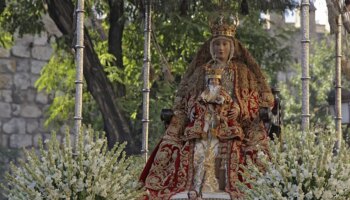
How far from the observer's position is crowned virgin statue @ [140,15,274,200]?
514 inches

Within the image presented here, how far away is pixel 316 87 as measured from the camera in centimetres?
3120

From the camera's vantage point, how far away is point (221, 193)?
42.0 feet

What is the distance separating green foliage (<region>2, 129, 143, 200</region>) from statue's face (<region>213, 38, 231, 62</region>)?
2.12 m

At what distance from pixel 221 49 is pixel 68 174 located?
8.76ft

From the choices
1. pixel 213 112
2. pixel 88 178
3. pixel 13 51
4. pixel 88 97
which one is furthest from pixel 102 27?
pixel 88 178

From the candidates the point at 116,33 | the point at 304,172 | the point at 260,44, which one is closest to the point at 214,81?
the point at 304,172

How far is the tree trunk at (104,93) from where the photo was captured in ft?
60.2

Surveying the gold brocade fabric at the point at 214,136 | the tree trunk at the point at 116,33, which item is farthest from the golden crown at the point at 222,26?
the tree trunk at the point at 116,33

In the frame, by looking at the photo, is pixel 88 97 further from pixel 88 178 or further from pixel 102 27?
pixel 88 178

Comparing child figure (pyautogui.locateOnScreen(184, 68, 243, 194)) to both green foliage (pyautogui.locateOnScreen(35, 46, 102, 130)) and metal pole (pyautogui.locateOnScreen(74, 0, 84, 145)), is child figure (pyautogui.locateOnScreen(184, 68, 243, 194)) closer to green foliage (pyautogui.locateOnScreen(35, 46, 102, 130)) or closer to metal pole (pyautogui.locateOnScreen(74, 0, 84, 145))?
metal pole (pyautogui.locateOnScreen(74, 0, 84, 145))

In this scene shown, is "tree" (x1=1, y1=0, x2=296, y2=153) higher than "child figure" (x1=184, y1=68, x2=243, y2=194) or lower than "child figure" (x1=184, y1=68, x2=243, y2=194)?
higher

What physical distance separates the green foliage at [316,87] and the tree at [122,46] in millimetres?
8173

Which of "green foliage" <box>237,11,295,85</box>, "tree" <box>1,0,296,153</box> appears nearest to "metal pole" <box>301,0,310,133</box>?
"tree" <box>1,0,296,153</box>

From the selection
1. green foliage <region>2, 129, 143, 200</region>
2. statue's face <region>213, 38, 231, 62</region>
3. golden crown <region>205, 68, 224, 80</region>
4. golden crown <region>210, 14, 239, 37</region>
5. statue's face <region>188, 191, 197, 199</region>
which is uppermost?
golden crown <region>210, 14, 239, 37</region>
